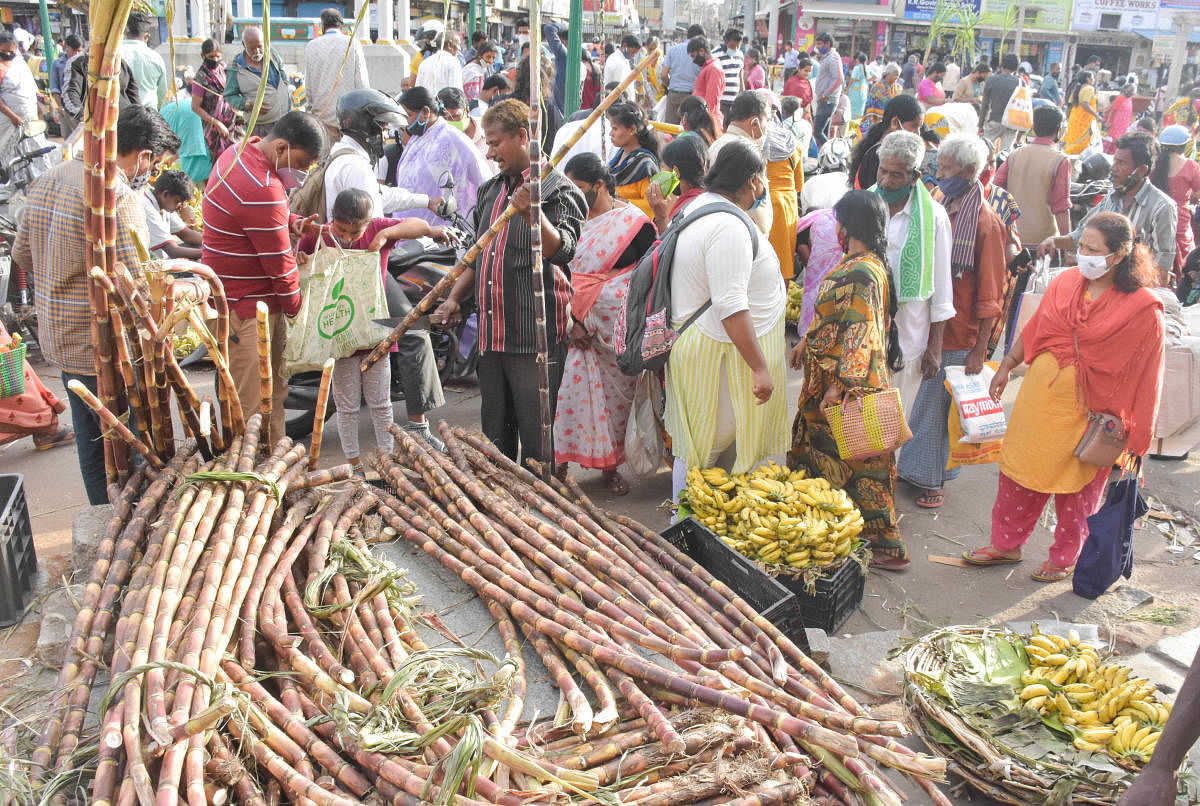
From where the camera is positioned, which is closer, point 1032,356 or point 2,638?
point 2,638

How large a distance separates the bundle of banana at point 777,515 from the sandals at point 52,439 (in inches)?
166

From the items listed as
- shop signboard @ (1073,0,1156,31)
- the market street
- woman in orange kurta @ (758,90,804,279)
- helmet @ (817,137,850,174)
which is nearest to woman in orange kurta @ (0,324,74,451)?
the market street

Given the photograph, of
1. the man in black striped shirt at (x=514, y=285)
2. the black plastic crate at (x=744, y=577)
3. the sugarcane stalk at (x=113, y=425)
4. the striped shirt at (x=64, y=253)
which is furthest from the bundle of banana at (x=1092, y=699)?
the striped shirt at (x=64, y=253)

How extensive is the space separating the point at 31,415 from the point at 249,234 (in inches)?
90.4

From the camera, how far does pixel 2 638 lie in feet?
9.30

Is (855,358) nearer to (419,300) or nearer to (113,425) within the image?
(419,300)

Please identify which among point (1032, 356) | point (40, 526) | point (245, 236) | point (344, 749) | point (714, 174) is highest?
point (714, 174)

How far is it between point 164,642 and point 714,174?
2877mm

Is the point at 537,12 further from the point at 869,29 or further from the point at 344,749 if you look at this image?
the point at 869,29

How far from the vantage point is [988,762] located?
112 inches

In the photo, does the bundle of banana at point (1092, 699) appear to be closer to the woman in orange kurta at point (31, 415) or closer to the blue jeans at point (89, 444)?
the blue jeans at point (89, 444)

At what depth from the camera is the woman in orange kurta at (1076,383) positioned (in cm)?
385

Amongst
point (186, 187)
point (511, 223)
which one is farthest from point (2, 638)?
point (186, 187)

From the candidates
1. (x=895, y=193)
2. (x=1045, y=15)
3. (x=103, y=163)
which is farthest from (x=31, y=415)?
(x=1045, y=15)
